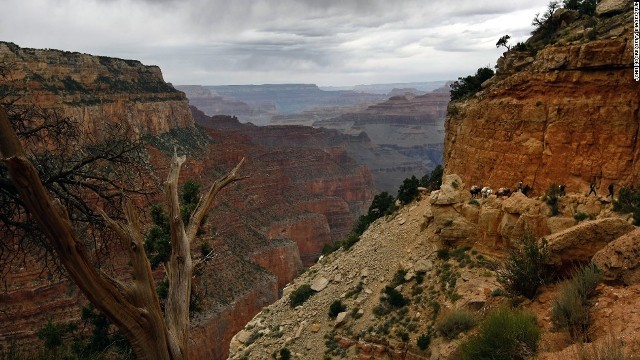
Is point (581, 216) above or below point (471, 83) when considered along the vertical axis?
below

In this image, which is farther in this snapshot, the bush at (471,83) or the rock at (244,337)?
the bush at (471,83)

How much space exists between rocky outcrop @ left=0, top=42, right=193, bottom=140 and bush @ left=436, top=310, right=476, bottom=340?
31.9 m

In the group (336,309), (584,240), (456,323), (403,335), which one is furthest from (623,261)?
(336,309)

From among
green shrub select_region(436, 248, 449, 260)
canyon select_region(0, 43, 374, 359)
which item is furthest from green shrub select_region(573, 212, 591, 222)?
canyon select_region(0, 43, 374, 359)

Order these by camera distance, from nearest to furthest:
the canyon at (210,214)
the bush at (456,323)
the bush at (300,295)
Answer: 1. the bush at (456,323)
2. the bush at (300,295)
3. the canyon at (210,214)

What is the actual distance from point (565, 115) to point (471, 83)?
1028 centimetres

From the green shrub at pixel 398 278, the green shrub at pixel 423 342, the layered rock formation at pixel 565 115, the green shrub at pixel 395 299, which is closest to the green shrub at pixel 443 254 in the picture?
the green shrub at pixel 398 278

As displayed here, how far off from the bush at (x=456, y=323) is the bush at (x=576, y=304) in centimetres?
459

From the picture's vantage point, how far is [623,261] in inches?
400

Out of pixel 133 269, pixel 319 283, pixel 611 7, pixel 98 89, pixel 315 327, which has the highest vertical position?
pixel 98 89

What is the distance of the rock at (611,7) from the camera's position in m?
18.1

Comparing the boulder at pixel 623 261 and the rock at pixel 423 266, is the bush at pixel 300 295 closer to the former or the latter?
the rock at pixel 423 266

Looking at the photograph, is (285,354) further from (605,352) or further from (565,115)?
(605,352)

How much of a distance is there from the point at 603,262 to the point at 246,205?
202ft
